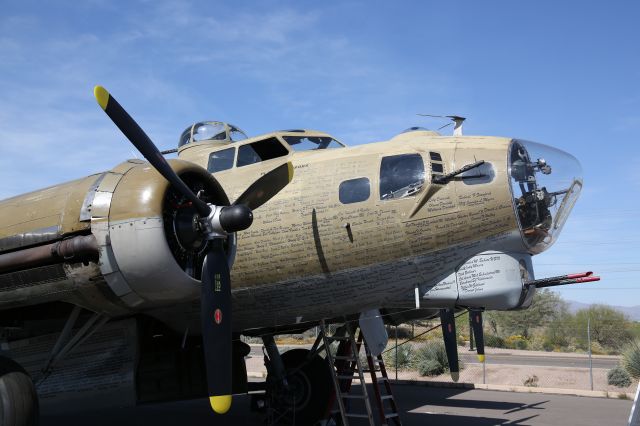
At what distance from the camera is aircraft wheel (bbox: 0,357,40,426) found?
23.8 feet

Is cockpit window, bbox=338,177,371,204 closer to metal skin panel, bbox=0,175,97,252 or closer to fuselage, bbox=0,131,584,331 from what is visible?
fuselage, bbox=0,131,584,331

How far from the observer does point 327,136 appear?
10.4 meters

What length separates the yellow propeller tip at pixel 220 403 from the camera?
698 cm

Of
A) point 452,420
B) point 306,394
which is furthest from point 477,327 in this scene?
point 452,420

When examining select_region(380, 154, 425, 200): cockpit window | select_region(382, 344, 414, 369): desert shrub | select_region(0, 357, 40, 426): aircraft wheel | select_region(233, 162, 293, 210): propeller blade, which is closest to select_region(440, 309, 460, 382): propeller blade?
select_region(380, 154, 425, 200): cockpit window

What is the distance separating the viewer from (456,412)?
44.5ft

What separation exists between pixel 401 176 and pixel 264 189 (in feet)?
6.08

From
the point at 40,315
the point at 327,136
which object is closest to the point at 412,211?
the point at 327,136

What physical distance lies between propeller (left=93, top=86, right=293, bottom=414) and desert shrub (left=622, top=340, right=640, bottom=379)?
620 inches

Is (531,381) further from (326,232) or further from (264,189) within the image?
(264,189)

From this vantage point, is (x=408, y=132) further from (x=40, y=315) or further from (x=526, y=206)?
(x=40, y=315)

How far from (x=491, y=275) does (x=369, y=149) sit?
245 cm

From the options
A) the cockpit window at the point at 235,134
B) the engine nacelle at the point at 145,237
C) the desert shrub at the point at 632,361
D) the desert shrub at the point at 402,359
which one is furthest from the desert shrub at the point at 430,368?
the engine nacelle at the point at 145,237

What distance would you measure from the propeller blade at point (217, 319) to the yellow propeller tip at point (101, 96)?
2.00 meters
